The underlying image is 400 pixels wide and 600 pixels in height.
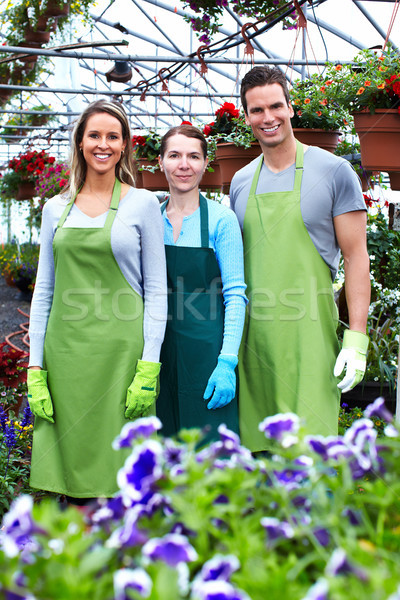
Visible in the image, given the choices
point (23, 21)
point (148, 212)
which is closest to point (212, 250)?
point (148, 212)

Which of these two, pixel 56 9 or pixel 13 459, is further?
pixel 56 9

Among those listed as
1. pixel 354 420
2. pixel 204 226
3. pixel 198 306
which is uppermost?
pixel 204 226

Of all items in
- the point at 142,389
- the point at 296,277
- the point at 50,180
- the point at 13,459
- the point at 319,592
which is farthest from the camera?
the point at 50,180

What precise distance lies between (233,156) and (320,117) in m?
0.40

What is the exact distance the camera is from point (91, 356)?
1.69 m

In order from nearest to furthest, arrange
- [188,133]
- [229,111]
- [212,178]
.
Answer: [188,133] → [229,111] → [212,178]

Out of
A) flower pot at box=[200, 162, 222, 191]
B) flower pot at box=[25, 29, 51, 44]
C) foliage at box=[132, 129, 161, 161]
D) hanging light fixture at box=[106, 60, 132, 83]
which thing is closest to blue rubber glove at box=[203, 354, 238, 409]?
flower pot at box=[200, 162, 222, 191]

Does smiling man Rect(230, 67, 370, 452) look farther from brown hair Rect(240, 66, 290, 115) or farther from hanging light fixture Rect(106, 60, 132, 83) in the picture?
hanging light fixture Rect(106, 60, 132, 83)

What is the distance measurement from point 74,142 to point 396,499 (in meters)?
1.46

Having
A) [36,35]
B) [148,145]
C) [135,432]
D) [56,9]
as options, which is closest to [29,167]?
[36,35]

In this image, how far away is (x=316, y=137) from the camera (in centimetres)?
229

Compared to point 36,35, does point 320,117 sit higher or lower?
lower

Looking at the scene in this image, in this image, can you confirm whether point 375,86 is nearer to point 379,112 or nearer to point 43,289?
point 379,112

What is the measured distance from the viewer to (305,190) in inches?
69.4
